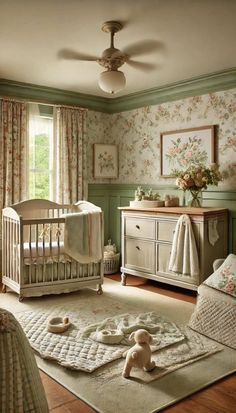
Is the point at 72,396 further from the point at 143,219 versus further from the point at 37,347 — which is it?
the point at 143,219

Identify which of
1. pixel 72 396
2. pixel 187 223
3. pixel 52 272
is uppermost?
pixel 187 223

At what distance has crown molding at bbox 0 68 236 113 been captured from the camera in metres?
4.17

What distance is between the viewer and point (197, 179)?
406 centimetres

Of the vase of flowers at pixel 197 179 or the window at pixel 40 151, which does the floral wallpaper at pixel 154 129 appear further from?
the window at pixel 40 151

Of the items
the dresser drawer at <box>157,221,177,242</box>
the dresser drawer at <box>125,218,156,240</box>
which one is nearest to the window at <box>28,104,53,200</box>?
the dresser drawer at <box>125,218,156,240</box>

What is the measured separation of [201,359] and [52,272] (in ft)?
6.18

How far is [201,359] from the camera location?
254 cm

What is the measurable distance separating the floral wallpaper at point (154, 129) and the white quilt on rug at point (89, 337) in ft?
5.97

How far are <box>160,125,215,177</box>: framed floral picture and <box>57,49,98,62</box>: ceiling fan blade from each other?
4.79 feet

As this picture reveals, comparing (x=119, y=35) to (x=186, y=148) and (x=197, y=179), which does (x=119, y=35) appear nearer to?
(x=197, y=179)

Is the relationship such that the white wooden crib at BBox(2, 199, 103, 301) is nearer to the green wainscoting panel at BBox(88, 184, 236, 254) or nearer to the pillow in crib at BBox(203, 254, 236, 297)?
the green wainscoting panel at BBox(88, 184, 236, 254)

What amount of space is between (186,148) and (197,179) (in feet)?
2.07

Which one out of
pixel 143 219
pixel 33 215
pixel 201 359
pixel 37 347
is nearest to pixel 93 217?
pixel 143 219

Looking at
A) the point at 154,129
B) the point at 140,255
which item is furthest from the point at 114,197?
the point at 140,255
